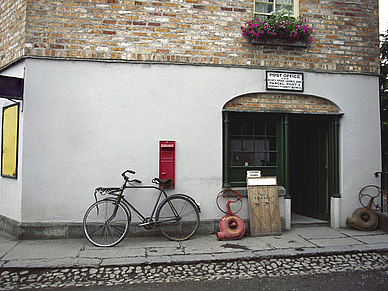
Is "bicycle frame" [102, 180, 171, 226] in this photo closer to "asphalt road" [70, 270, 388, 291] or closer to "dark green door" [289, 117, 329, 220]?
"asphalt road" [70, 270, 388, 291]

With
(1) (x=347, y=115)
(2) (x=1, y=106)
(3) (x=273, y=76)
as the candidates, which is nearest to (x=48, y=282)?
(2) (x=1, y=106)

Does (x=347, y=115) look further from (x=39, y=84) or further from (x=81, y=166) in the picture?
(x=39, y=84)

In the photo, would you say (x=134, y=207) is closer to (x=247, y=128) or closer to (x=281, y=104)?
(x=247, y=128)

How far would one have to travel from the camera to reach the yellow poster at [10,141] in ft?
19.6

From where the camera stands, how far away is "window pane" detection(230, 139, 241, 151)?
6.39 m

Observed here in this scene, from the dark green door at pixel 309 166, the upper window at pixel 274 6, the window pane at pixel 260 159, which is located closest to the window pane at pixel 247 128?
the window pane at pixel 260 159

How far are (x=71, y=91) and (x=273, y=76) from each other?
155 inches

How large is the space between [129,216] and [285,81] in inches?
158

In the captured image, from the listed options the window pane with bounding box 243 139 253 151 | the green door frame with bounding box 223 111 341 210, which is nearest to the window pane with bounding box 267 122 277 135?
the green door frame with bounding box 223 111 341 210

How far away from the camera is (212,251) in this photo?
200 inches

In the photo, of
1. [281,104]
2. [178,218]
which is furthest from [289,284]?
[281,104]

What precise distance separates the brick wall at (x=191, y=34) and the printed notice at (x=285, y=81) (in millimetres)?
177

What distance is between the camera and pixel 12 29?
6090mm

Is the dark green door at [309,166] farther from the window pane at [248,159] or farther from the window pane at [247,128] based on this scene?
the window pane at [248,159]
